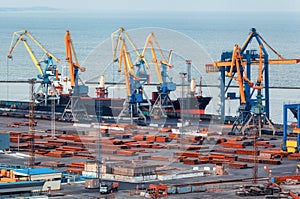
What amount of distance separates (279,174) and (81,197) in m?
10.5

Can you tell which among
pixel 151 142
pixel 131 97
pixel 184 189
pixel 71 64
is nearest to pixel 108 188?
pixel 184 189

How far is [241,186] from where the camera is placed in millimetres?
39781

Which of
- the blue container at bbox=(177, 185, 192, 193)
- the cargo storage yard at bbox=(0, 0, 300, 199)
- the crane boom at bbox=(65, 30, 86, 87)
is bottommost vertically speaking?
the blue container at bbox=(177, 185, 192, 193)

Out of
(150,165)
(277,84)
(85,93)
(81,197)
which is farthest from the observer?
(277,84)

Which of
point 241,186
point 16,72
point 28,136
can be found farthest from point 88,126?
point 16,72

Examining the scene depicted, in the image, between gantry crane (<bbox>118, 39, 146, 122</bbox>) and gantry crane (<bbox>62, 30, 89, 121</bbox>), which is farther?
gantry crane (<bbox>62, 30, 89, 121</bbox>)

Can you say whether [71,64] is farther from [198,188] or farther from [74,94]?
[198,188]

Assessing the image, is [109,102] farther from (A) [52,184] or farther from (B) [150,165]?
(A) [52,184]

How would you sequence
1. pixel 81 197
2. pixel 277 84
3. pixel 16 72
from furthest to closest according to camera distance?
1. pixel 16 72
2. pixel 277 84
3. pixel 81 197

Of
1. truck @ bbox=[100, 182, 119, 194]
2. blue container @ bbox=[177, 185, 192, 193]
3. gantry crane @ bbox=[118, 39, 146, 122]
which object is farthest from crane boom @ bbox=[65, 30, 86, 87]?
blue container @ bbox=[177, 185, 192, 193]

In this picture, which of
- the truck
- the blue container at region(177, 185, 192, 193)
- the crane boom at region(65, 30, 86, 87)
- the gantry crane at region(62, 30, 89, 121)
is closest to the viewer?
the truck

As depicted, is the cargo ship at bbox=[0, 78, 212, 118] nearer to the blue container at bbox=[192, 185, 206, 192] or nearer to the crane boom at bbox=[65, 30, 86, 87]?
the crane boom at bbox=[65, 30, 86, 87]

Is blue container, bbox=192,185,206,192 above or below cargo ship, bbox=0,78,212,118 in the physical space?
below

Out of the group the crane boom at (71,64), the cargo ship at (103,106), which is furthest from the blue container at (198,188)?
the crane boom at (71,64)
